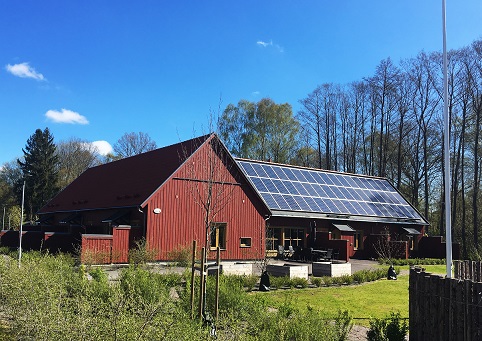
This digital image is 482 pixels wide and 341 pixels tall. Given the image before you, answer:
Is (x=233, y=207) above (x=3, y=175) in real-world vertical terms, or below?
below

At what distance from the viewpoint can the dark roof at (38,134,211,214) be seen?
987 inches

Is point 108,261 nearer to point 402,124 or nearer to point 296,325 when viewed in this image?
point 296,325

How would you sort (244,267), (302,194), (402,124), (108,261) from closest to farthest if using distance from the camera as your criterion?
(244,267) → (108,261) → (302,194) → (402,124)

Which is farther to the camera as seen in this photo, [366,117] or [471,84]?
[366,117]

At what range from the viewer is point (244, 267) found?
60.7ft

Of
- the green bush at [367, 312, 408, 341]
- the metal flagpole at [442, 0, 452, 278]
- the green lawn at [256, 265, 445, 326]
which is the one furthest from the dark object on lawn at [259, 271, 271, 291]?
the green bush at [367, 312, 408, 341]

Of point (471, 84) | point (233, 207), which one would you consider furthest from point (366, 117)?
point (233, 207)

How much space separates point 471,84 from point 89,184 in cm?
3640

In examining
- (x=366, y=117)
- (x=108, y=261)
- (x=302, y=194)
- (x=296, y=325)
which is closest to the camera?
(x=296, y=325)

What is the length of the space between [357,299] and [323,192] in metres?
19.7

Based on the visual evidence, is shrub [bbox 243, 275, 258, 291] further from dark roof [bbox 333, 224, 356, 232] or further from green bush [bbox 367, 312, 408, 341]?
dark roof [bbox 333, 224, 356, 232]

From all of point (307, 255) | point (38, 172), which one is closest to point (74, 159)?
point (38, 172)

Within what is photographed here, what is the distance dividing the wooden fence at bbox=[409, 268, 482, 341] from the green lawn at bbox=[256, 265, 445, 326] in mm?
2667

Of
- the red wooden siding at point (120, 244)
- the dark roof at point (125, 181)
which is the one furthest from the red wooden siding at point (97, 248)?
the dark roof at point (125, 181)
